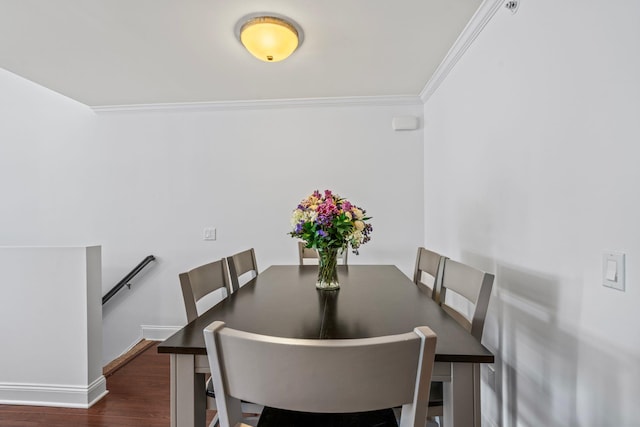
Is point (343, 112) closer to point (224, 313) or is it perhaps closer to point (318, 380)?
point (224, 313)

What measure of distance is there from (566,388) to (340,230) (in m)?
0.99

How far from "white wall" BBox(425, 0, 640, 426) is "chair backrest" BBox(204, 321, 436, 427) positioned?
70cm

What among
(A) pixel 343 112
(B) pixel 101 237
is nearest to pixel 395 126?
(A) pixel 343 112

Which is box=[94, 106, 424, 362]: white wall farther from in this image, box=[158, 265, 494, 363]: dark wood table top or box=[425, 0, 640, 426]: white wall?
box=[158, 265, 494, 363]: dark wood table top

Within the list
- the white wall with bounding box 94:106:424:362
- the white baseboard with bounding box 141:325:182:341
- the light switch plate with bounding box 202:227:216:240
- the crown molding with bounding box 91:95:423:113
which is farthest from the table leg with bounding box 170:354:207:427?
the crown molding with bounding box 91:95:423:113

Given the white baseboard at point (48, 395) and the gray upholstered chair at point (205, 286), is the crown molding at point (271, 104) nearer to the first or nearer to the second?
the gray upholstered chair at point (205, 286)

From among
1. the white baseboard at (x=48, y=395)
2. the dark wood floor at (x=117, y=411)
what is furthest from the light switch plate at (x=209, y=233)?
the white baseboard at (x=48, y=395)

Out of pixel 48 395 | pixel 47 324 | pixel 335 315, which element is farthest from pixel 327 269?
pixel 48 395

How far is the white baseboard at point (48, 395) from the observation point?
194cm

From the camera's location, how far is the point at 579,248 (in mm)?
1038

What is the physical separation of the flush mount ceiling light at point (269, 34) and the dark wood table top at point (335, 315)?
4.31ft

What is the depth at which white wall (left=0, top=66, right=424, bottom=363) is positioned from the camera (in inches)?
115

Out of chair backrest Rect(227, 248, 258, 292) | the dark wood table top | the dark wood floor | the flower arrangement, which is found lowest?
the dark wood floor

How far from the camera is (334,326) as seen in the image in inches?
39.4
